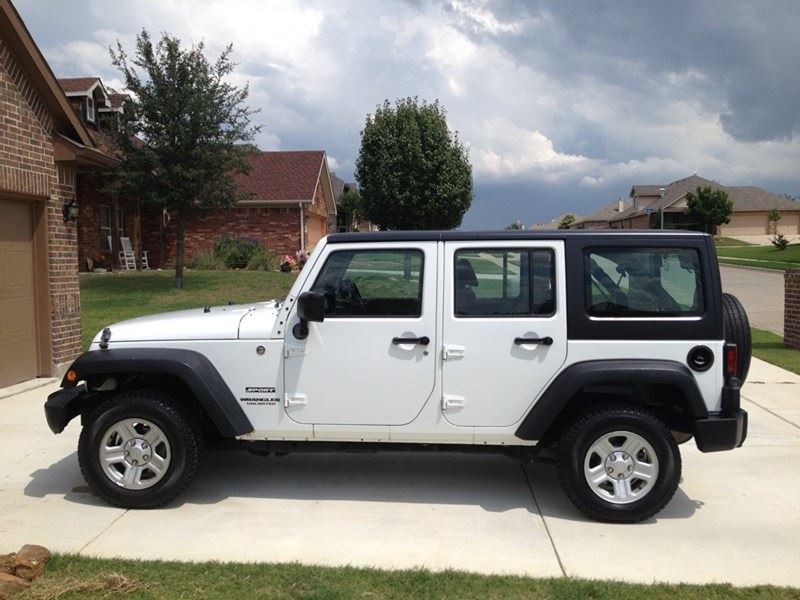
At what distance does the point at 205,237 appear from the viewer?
28.6 m

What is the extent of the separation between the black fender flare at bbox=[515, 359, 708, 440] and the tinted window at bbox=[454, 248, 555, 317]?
1.47 feet

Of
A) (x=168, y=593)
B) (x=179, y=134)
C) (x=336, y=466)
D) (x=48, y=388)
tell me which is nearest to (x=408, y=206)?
(x=179, y=134)

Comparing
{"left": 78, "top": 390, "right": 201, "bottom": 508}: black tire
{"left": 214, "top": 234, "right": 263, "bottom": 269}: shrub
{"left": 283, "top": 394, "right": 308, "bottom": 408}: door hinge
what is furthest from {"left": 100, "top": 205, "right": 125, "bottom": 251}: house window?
{"left": 283, "top": 394, "right": 308, "bottom": 408}: door hinge

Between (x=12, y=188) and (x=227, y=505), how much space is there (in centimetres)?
511

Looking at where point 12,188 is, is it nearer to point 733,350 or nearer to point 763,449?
point 733,350

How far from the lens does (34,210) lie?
28.6 ft

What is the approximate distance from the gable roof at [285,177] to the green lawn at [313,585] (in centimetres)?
2517

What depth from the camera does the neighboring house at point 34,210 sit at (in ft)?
26.6

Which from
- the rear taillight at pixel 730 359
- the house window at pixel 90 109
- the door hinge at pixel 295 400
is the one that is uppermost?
the house window at pixel 90 109

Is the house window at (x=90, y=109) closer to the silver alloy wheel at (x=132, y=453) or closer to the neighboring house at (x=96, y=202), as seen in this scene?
the neighboring house at (x=96, y=202)

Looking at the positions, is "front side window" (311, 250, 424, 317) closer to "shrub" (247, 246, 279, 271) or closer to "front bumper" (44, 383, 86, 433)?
"front bumper" (44, 383, 86, 433)

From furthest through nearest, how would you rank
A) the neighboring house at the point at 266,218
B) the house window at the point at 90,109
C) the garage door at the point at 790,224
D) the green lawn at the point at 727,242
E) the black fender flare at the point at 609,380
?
the garage door at the point at 790,224 → the green lawn at the point at 727,242 → the neighboring house at the point at 266,218 → the house window at the point at 90,109 → the black fender flare at the point at 609,380

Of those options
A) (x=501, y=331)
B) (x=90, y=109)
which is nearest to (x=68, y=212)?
(x=501, y=331)

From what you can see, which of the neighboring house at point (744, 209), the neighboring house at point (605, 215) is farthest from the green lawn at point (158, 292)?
the neighboring house at point (605, 215)
